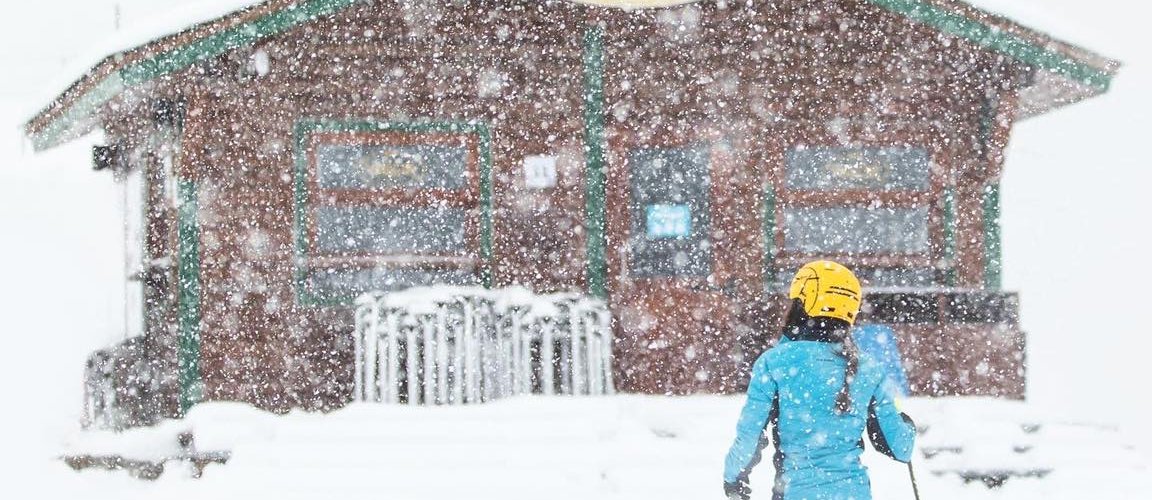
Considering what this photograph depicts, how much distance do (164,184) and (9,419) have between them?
5.21 metres

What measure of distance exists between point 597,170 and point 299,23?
111 inches

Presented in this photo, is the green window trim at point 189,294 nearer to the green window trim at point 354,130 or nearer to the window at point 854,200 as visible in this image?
the green window trim at point 354,130

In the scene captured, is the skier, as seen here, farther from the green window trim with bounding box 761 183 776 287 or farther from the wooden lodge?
the green window trim with bounding box 761 183 776 287

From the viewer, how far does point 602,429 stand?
8133 millimetres

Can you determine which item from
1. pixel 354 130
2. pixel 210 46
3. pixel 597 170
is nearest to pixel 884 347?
pixel 597 170

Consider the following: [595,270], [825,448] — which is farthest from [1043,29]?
[825,448]

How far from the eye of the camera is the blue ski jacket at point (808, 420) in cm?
409

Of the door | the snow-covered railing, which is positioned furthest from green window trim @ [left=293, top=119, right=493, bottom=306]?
the door

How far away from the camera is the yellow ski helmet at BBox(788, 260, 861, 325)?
4082 millimetres

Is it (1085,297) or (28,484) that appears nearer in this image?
(28,484)

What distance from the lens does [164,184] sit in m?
11.0

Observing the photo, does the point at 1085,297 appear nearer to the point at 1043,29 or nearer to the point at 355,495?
the point at 1043,29

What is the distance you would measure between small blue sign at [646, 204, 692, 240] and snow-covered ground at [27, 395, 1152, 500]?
65.3 inches

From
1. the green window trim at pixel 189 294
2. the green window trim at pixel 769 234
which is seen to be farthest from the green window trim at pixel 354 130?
the green window trim at pixel 769 234
